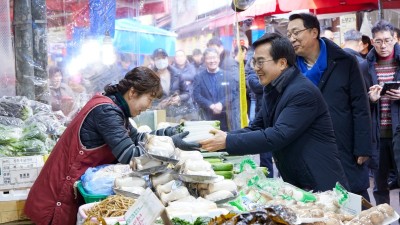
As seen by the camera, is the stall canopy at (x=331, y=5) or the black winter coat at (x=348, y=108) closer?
the black winter coat at (x=348, y=108)

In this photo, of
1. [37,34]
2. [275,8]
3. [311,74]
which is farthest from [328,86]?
[275,8]

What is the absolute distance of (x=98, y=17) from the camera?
277 inches

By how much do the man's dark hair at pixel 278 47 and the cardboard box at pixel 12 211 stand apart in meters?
2.17

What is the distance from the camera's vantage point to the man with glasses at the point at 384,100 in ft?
21.5

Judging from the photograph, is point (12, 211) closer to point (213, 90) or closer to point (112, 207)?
point (112, 207)

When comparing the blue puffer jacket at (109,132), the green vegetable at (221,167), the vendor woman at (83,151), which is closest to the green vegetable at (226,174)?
the green vegetable at (221,167)

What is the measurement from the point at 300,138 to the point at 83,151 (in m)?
1.44

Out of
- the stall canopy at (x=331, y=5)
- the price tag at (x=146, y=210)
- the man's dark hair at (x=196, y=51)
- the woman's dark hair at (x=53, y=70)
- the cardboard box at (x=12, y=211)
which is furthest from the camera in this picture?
the stall canopy at (x=331, y=5)

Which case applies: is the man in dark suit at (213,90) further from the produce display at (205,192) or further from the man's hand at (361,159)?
the produce display at (205,192)

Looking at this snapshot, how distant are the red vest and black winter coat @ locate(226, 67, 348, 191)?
0.95 metres

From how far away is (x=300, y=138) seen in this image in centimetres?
375

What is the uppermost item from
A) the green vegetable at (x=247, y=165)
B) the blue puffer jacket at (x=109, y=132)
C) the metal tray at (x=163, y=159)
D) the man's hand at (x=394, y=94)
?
the man's hand at (x=394, y=94)

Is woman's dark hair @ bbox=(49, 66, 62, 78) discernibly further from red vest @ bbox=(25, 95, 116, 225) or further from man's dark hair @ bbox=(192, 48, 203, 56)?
red vest @ bbox=(25, 95, 116, 225)

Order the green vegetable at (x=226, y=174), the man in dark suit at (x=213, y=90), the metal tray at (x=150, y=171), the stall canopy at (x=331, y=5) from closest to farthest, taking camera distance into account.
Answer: the metal tray at (x=150, y=171)
the green vegetable at (x=226, y=174)
the man in dark suit at (x=213, y=90)
the stall canopy at (x=331, y=5)
